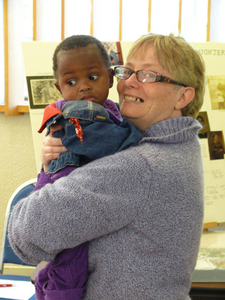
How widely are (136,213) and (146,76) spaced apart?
44 centimetres

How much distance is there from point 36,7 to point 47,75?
2.70ft

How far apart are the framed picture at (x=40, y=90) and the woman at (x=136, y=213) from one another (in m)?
1.39

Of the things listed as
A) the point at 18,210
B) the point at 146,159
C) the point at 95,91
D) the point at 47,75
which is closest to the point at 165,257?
the point at 146,159

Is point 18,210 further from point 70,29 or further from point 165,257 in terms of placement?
point 70,29

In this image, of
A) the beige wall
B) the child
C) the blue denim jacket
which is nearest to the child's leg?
the child

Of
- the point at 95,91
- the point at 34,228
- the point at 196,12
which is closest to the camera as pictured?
the point at 34,228

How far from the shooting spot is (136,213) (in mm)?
929

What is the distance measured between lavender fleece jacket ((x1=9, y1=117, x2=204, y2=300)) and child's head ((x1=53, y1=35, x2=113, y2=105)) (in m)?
0.28

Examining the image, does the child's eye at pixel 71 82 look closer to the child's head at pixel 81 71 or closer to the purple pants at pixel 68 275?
the child's head at pixel 81 71

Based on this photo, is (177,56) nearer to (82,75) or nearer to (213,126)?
(82,75)

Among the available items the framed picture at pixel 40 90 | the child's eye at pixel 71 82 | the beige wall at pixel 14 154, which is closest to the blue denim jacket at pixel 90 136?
the child's eye at pixel 71 82

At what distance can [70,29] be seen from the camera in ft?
9.59

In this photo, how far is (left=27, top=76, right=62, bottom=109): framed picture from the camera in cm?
241

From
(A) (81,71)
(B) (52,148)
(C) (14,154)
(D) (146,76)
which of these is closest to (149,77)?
(D) (146,76)
